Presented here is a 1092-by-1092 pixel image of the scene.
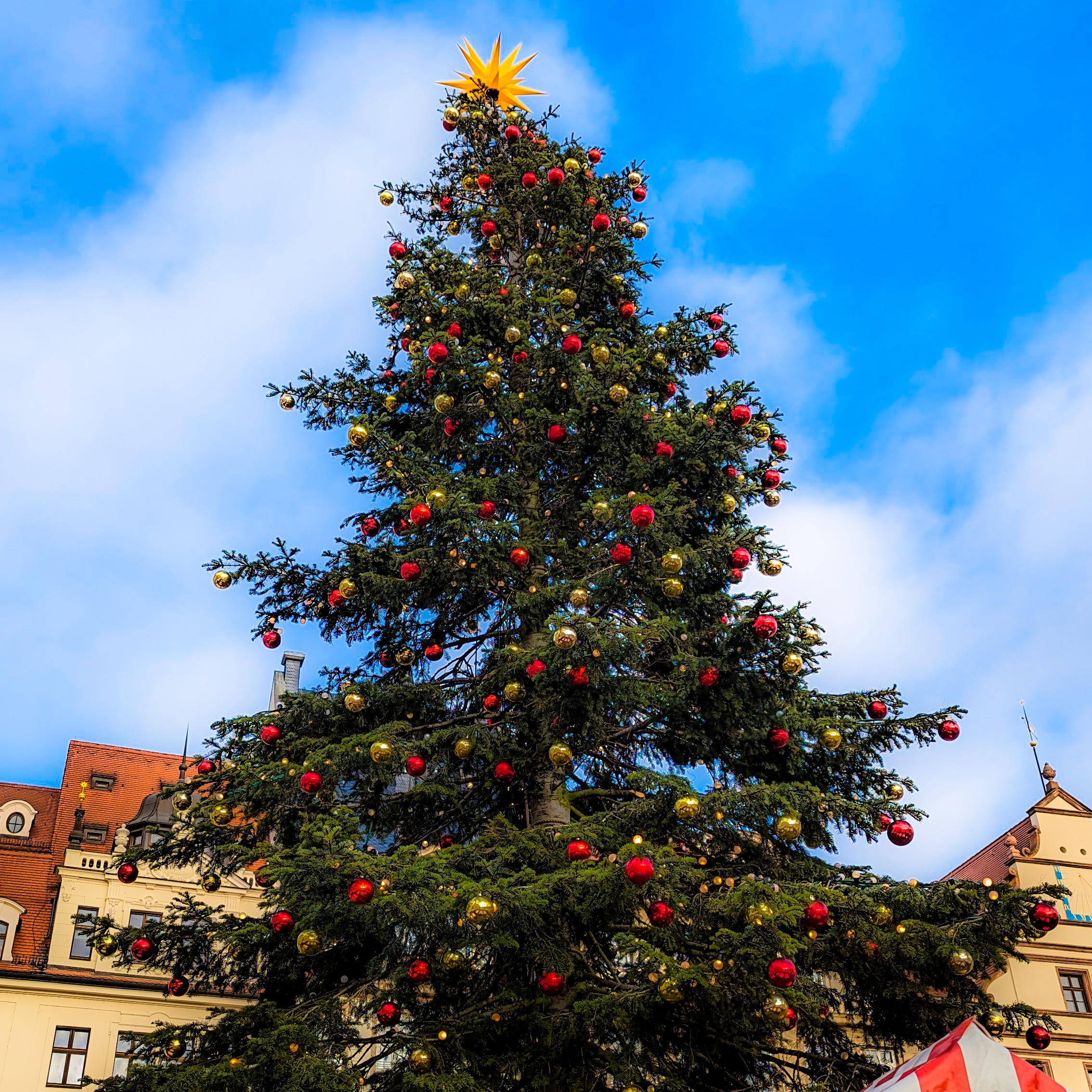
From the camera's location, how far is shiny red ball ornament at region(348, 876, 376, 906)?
331 inches

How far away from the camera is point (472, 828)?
502 inches

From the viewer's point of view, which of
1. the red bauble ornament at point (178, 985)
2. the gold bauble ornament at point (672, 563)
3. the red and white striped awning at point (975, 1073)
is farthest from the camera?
the red bauble ornament at point (178, 985)

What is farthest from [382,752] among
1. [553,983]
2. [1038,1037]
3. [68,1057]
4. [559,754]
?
[68,1057]

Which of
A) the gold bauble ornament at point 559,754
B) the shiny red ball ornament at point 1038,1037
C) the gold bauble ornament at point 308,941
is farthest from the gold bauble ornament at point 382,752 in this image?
the shiny red ball ornament at point 1038,1037

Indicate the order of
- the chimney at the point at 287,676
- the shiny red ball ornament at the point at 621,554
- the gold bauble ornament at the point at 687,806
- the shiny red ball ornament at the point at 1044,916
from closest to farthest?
the shiny red ball ornament at the point at 1044,916 → the gold bauble ornament at the point at 687,806 → the shiny red ball ornament at the point at 621,554 → the chimney at the point at 287,676

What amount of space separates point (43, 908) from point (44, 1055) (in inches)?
109

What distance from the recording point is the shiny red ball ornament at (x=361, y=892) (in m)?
8.41

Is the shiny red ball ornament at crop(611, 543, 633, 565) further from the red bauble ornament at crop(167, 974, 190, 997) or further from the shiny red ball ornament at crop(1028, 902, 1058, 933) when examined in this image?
the red bauble ornament at crop(167, 974, 190, 997)

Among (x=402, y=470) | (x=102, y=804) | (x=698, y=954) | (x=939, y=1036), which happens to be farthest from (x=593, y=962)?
(x=102, y=804)

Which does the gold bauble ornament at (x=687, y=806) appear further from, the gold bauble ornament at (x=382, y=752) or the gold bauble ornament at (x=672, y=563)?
the gold bauble ornament at (x=382, y=752)

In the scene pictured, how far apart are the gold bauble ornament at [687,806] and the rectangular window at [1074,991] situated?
648 inches

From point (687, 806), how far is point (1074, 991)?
666 inches

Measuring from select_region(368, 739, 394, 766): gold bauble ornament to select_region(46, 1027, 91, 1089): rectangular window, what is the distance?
14484 mm

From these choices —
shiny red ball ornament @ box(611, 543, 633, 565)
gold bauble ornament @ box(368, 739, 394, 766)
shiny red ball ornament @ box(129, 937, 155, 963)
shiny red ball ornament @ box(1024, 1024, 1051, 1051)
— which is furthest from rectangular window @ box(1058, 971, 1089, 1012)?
shiny red ball ornament @ box(129, 937, 155, 963)
